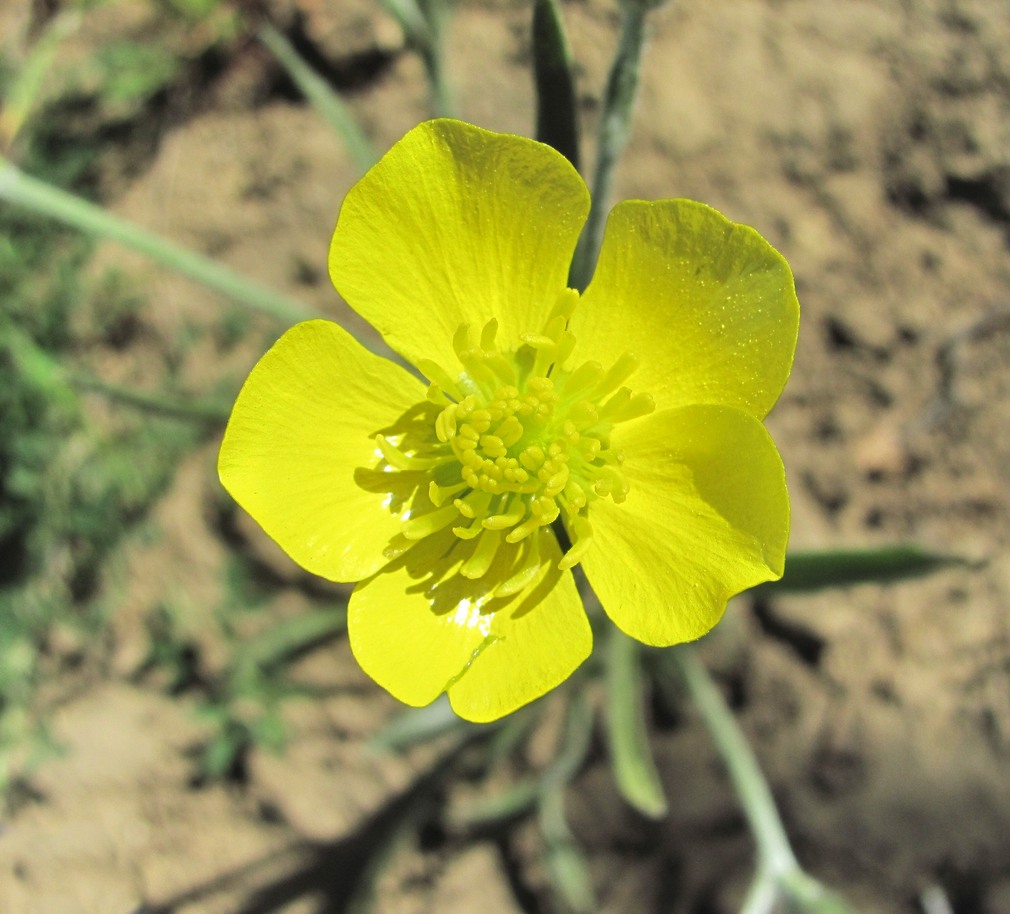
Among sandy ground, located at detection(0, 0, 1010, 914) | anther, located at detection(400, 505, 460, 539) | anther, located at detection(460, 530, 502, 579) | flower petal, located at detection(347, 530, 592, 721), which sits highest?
anther, located at detection(400, 505, 460, 539)

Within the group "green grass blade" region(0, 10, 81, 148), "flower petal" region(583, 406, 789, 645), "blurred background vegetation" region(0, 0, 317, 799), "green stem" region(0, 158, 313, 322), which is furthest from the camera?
"green grass blade" region(0, 10, 81, 148)

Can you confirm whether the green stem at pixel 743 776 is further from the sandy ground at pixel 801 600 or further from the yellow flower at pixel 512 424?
the yellow flower at pixel 512 424

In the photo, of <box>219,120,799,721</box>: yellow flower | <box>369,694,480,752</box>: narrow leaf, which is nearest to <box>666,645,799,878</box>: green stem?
<box>369,694,480,752</box>: narrow leaf

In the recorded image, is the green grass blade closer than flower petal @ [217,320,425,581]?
No

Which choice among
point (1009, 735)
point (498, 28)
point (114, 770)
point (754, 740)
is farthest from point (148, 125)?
point (1009, 735)

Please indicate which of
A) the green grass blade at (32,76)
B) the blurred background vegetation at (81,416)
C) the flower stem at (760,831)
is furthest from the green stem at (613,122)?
the green grass blade at (32,76)

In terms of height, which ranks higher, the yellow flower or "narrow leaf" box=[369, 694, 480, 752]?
the yellow flower

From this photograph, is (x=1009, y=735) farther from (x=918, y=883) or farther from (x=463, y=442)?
(x=463, y=442)

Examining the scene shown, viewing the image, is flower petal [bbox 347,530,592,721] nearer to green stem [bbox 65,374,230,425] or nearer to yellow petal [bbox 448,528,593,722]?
yellow petal [bbox 448,528,593,722]
